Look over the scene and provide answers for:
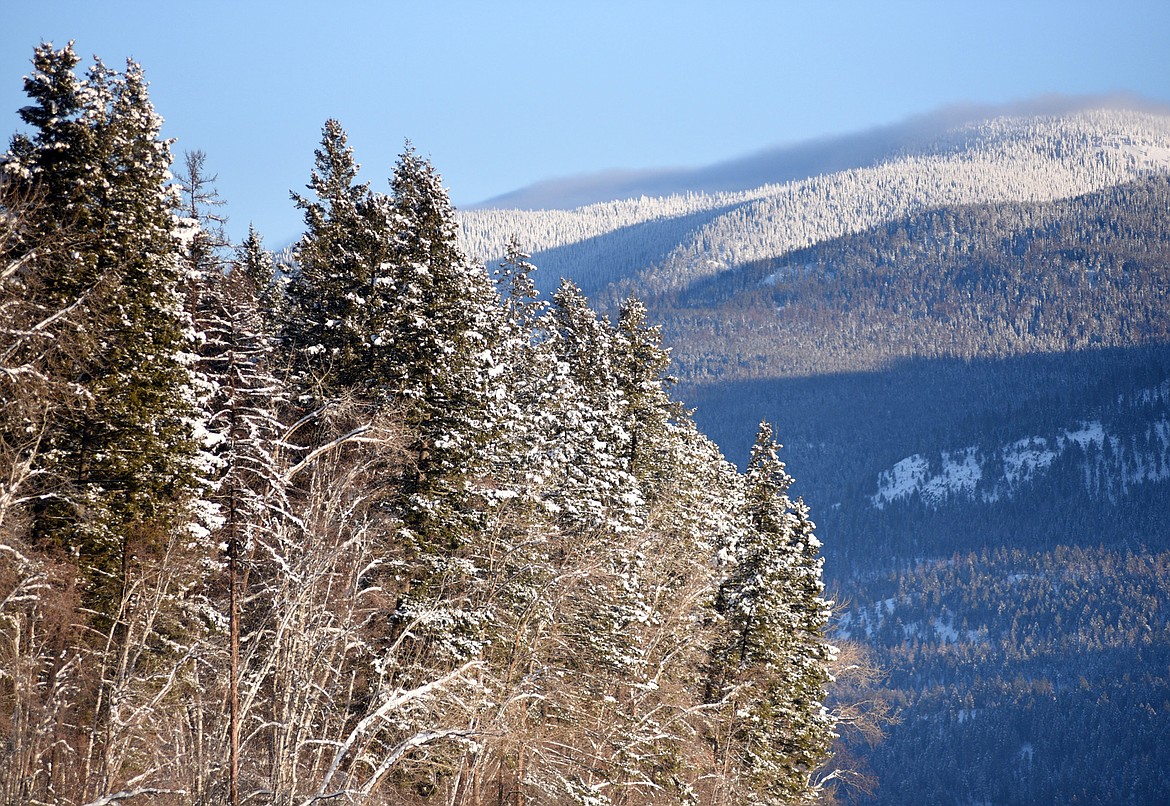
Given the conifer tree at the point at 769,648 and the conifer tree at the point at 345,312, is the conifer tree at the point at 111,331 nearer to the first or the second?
the conifer tree at the point at 345,312

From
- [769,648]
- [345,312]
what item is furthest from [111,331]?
[769,648]

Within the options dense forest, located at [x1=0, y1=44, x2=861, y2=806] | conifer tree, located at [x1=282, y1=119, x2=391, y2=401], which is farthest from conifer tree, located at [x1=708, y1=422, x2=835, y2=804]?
conifer tree, located at [x1=282, y1=119, x2=391, y2=401]

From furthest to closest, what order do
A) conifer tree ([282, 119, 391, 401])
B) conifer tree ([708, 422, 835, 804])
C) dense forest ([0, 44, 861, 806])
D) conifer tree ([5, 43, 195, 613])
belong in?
1. conifer tree ([708, 422, 835, 804])
2. conifer tree ([282, 119, 391, 401])
3. conifer tree ([5, 43, 195, 613])
4. dense forest ([0, 44, 861, 806])

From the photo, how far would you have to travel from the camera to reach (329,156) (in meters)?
33.2

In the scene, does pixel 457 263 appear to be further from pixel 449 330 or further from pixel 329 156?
pixel 329 156

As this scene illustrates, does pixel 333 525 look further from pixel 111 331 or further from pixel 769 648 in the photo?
pixel 769 648

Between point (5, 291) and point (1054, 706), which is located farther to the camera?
point (1054, 706)

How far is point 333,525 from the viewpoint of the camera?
16047 millimetres

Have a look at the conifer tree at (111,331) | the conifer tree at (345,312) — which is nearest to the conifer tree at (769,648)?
the conifer tree at (345,312)

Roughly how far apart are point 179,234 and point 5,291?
5.38 m

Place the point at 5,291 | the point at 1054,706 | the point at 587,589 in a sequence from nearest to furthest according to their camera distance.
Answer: the point at 5,291 < the point at 587,589 < the point at 1054,706

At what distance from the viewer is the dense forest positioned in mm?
14625

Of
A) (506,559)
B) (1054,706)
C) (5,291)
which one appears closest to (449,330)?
(506,559)

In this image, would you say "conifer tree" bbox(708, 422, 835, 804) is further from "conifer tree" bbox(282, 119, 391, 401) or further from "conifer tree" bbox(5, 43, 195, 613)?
"conifer tree" bbox(5, 43, 195, 613)
